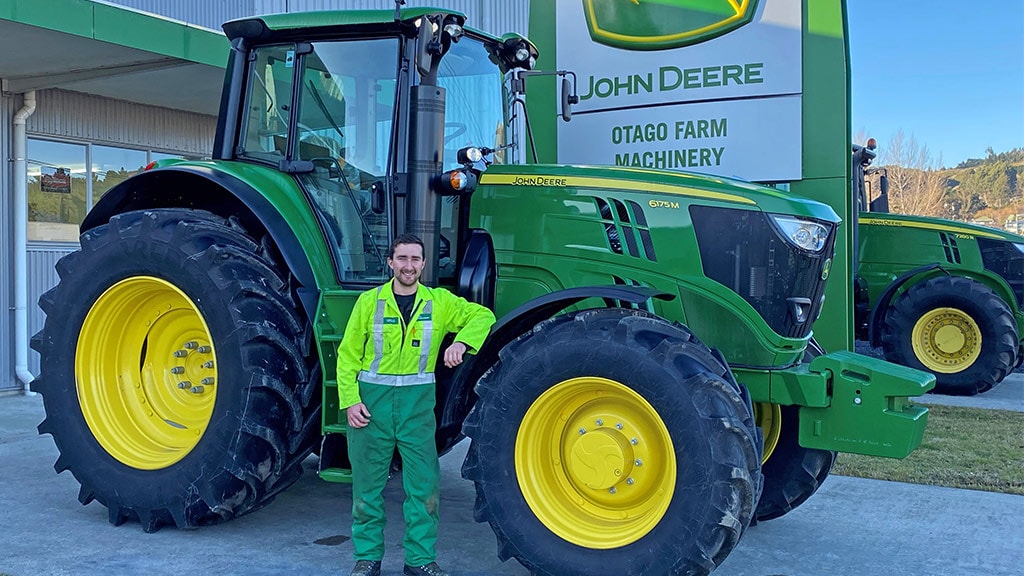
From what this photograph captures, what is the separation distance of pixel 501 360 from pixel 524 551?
31.8 inches

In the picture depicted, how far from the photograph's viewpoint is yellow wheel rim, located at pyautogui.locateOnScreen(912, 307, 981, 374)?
10773 mm

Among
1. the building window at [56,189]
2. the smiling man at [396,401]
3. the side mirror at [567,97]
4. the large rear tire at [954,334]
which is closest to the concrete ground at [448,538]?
the smiling man at [396,401]

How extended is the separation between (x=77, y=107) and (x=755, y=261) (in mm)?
8043

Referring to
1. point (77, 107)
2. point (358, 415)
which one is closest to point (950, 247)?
point (358, 415)

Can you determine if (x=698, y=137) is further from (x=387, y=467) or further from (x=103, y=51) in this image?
(x=103, y=51)

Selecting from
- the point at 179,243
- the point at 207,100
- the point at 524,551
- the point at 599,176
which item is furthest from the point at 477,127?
the point at 207,100

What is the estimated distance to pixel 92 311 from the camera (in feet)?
16.3

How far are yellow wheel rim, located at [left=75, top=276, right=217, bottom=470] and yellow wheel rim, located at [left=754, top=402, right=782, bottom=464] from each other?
2.86m

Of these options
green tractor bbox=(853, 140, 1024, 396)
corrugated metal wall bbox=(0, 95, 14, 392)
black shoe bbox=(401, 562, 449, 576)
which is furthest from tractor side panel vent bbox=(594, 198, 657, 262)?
green tractor bbox=(853, 140, 1024, 396)

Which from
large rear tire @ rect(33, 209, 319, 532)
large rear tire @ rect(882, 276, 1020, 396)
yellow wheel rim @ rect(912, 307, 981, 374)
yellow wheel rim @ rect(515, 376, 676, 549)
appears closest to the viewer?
yellow wheel rim @ rect(515, 376, 676, 549)

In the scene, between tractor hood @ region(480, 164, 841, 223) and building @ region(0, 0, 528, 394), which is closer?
tractor hood @ region(480, 164, 841, 223)

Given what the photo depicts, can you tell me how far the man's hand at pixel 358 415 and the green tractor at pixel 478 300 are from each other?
1.30 ft

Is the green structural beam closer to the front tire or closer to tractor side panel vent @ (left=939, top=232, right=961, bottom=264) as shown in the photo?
the front tire

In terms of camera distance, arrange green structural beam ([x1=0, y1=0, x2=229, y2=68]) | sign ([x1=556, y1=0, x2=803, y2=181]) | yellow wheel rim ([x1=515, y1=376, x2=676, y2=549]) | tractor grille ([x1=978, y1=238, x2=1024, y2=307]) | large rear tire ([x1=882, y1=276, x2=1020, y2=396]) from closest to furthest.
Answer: yellow wheel rim ([x1=515, y1=376, x2=676, y2=549]) < sign ([x1=556, y1=0, x2=803, y2=181]) < green structural beam ([x1=0, y1=0, x2=229, y2=68]) < large rear tire ([x1=882, y1=276, x2=1020, y2=396]) < tractor grille ([x1=978, y1=238, x2=1024, y2=307])
